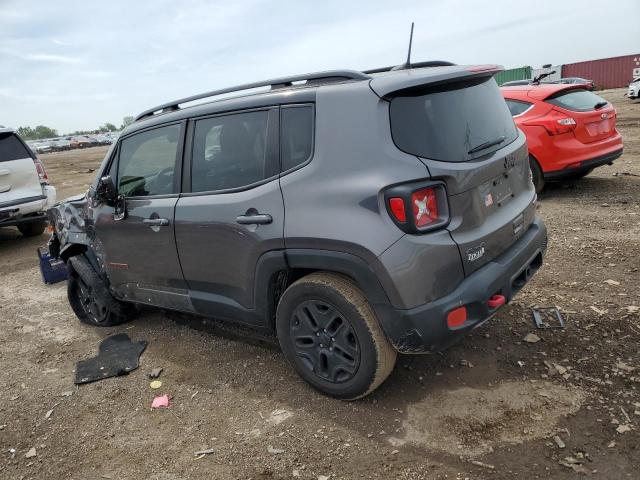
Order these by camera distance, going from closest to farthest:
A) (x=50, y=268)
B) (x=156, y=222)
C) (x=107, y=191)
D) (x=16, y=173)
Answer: (x=156, y=222) < (x=107, y=191) < (x=50, y=268) < (x=16, y=173)

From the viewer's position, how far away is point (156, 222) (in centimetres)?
358

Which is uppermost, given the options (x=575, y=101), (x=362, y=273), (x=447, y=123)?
(x=447, y=123)

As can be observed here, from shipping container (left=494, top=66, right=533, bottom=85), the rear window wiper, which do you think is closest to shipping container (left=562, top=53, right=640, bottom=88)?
shipping container (left=494, top=66, right=533, bottom=85)

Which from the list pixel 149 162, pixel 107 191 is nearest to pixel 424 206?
pixel 149 162

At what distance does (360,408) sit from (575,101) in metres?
5.90

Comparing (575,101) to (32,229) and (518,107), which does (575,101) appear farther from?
(32,229)

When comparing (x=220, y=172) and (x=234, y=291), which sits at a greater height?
(x=220, y=172)

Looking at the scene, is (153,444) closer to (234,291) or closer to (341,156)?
(234,291)

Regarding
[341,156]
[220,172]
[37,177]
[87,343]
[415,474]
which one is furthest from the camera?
[37,177]

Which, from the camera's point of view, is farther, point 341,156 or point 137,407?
point 137,407

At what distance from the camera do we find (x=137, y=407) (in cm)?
330

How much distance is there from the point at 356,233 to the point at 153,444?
5.52 feet

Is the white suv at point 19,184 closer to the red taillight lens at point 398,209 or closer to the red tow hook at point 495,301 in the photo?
the red taillight lens at point 398,209

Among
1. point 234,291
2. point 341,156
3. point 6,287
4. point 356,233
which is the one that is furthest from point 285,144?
point 6,287
